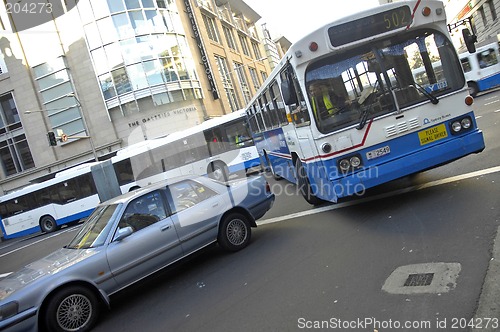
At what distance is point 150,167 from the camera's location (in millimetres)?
20734

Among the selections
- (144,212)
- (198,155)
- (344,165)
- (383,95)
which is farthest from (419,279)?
(198,155)

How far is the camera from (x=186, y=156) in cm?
2041

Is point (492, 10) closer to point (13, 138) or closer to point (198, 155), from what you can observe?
point (198, 155)

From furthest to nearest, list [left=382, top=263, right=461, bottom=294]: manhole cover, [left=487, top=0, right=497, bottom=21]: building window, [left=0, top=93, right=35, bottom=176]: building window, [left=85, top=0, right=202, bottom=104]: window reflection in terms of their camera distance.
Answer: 1. [left=0, top=93, right=35, bottom=176]: building window
2. [left=487, top=0, right=497, bottom=21]: building window
3. [left=85, top=0, right=202, bottom=104]: window reflection
4. [left=382, top=263, right=461, bottom=294]: manhole cover

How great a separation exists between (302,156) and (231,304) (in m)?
3.67

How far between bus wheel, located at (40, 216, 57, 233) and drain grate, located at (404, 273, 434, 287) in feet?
72.4

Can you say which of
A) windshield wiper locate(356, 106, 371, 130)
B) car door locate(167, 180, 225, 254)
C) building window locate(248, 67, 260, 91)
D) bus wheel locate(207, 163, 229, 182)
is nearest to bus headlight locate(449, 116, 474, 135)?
windshield wiper locate(356, 106, 371, 130)

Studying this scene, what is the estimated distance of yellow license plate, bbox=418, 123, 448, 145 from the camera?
6059 mm

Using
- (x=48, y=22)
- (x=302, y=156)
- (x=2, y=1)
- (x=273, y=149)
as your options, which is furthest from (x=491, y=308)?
(x=2, y=1)

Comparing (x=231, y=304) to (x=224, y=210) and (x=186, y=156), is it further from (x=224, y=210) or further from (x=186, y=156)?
(x=186, y=156)

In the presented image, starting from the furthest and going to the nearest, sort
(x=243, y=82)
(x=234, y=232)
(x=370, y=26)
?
1. (x=243, y=82)
2. (x=234, y=232)
3. (x=370, y=26)

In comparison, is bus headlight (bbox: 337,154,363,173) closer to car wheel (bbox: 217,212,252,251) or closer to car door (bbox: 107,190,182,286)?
car wheel (bbox: 217,212,252,251)

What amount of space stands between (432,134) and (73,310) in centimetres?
555

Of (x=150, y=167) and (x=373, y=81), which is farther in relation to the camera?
(x=150, y=167)
